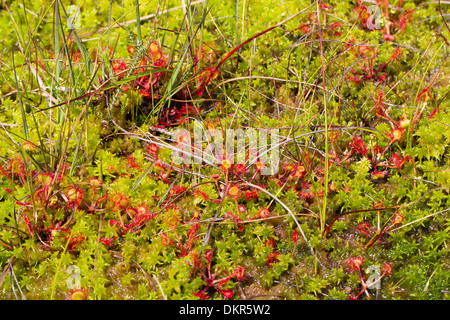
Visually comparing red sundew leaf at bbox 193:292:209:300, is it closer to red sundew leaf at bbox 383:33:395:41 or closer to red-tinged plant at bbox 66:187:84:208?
red-tinged plant at bbox 66:187:84:208

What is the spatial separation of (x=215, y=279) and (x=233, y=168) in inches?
26.8

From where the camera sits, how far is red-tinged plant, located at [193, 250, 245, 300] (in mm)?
1902

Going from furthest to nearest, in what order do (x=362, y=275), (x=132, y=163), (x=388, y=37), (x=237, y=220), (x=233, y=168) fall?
(x=388, y=37) < (x=132, y=163) < (x=233, y=168) < (x=237, y=220) < (x=362, y=275)

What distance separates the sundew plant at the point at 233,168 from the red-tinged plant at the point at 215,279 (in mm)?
12

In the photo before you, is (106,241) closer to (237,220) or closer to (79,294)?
(79,294)

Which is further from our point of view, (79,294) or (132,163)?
(132,163)

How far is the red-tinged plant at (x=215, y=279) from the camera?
6.24 feet

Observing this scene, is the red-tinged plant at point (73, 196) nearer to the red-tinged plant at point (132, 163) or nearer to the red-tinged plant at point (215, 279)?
the red-tinged plant at point (132, 163)

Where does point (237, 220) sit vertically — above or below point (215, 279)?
above

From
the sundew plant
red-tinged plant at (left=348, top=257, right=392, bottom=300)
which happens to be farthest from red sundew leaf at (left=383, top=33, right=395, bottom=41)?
red-tinged plant at (left=348, top=257, right=392, bottom=300)

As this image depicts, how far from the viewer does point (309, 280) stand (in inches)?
77.3

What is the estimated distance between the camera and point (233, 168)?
7.48 ft

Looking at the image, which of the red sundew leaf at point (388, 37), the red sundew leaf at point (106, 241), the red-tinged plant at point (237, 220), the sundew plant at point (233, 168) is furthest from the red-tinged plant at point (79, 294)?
the red sundew leaf at point (388, 37)

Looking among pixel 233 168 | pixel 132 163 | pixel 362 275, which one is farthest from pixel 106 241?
pixel 362 275
